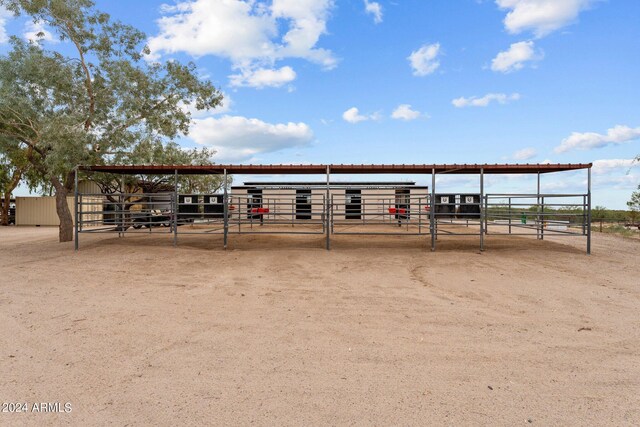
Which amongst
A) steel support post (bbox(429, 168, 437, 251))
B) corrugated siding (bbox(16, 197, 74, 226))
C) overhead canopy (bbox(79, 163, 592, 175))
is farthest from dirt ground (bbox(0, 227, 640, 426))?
corrugated siding (bbox(16, 197, 74, 226))

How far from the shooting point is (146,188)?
61.4ft

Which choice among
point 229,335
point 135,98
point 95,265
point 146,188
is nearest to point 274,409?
point 229,335

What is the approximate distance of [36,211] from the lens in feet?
75.6

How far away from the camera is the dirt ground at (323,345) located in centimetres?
237

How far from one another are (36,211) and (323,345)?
26651mm

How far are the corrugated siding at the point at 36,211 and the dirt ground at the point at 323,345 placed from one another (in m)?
19.1

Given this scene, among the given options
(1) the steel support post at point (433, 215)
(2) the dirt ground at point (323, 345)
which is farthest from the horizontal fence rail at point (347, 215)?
(2) the dirt ground at point (323, 345)

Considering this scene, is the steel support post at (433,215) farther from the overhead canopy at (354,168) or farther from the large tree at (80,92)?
the large tree at (80,92)

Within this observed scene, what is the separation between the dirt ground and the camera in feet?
7.77

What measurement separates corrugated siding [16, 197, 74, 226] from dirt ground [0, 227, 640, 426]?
19.1 metres

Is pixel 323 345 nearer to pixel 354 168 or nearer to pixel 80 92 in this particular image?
pixel 354 168

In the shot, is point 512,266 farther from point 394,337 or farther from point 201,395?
point 201,395

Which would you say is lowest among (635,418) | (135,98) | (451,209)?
(635,418)

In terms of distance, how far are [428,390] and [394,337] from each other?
3.21 feet
